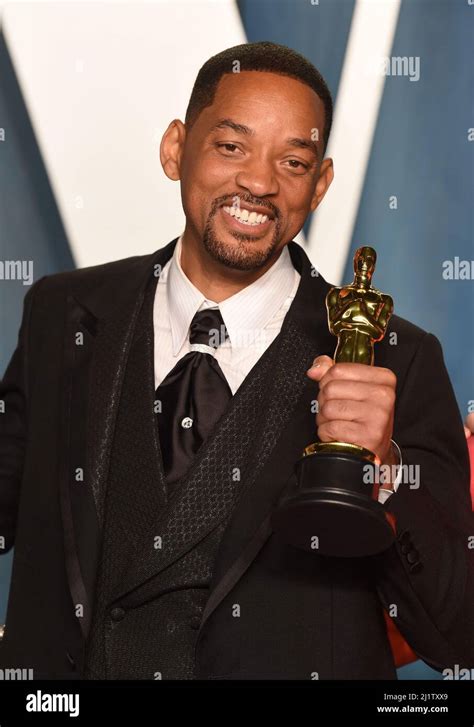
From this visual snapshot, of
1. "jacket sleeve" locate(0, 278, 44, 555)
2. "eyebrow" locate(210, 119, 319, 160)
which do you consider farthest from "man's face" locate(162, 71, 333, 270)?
"jacket sleeve" locate(0, 278, 44, 555)

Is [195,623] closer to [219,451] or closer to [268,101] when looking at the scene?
[219,451]

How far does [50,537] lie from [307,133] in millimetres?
1027

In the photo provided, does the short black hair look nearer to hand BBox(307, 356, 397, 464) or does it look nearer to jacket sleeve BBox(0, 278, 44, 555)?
jacket sleeve BBox(0, 278, 44, 555)

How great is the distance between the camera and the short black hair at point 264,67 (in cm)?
276

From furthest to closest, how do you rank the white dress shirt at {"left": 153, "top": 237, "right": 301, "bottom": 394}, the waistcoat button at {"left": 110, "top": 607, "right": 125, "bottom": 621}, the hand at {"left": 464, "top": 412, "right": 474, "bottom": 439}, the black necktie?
1. the hand at {"left": 464, "top": 412, "right": 474, "bottom": 439}
2. the white dress shirt at {"left": 153, "top": 237, "right": 301, "bottom": 394}
3. the black necktie
4. the waistcoat button at {"left": 110, "top": 607, "right": 125, "bottom": 621}

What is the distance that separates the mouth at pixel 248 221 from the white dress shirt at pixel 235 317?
0.52ft

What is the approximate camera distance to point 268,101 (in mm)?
2691

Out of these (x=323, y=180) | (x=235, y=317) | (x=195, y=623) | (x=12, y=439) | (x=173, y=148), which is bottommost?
(x=195, y=623)

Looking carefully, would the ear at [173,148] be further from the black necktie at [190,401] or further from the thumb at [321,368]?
the thumb at [321,368]

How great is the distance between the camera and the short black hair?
2.76 metres

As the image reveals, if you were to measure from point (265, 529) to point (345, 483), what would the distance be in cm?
37

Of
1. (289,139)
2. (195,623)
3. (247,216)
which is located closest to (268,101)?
(289,139)

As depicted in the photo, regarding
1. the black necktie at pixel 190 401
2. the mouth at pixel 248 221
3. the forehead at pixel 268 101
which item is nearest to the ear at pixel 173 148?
the forehead at pixel 268 101
